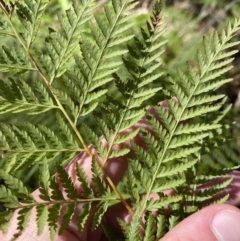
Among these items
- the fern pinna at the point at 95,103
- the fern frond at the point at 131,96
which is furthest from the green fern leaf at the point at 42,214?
the fern frond at the point at 131,96

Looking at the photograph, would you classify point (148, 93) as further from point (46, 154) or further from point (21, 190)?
point (21, 190)

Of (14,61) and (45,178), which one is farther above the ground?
(14,61)

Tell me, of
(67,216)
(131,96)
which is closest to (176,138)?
(131,96)

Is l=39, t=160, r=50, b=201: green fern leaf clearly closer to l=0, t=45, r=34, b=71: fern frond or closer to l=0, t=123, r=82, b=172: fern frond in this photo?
l=0, t=123, r=82, b=172: fern frond

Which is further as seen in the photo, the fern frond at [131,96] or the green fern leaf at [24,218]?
the fern frond at [131,96]

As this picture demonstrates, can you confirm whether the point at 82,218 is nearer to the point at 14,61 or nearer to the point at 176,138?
the point at 176,138

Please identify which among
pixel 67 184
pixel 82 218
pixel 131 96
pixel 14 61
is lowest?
pixel 82 218

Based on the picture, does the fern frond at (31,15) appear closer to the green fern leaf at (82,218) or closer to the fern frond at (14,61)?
the fern frond at (14,61)

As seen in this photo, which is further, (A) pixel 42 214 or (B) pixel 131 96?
(B) pixel 131 96

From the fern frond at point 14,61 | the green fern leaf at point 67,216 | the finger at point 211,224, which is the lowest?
the finger at point 211,224
